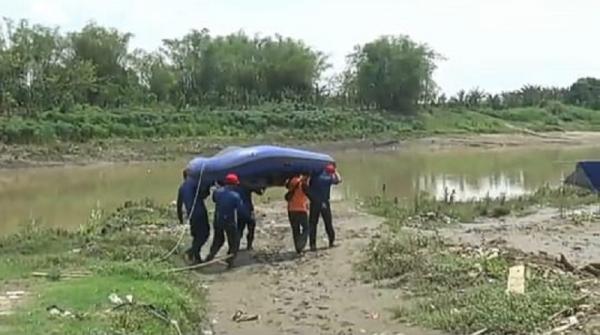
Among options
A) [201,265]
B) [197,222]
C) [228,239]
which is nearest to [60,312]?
[201,265]

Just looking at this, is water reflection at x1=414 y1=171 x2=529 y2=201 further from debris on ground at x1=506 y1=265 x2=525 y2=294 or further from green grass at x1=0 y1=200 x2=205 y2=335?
debris on ground at x1=506 y1=265 x2=525 y2=294

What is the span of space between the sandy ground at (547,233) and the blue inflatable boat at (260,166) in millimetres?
2955

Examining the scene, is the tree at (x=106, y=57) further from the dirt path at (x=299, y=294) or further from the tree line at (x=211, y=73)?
the dirt path at (x=299, y=294)

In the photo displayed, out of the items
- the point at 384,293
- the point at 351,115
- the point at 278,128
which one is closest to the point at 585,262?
the point at 384,293

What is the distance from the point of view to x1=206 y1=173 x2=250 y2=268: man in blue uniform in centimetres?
1588

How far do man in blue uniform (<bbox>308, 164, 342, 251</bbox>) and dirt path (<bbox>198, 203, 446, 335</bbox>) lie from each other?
1.18ft

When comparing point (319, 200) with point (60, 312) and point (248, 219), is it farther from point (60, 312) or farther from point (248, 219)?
point (60, 312)

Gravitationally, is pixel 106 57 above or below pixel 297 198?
above

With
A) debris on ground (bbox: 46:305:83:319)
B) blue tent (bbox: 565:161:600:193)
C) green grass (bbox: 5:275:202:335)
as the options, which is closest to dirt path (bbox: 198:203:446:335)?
green grass (bbox: 5:275:202:335)

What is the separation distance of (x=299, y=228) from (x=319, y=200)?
1.97ft

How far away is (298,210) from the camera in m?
17.2

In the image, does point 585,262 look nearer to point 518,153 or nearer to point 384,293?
point 384,293

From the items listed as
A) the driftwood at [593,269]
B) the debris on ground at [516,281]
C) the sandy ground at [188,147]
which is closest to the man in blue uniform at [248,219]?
the driftwood at [593,269]

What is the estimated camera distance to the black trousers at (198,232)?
16266 mm
